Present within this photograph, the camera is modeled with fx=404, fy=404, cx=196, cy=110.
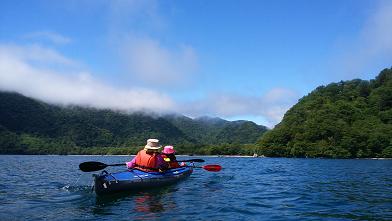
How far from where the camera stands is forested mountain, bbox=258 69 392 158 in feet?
393

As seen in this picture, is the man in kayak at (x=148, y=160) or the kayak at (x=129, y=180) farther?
the man in kayak at (x=148, y=160)

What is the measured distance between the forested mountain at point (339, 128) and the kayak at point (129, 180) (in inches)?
4199

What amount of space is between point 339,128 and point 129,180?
4845 inches

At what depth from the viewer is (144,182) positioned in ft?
66.8

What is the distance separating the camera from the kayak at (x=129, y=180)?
1820 centimetres

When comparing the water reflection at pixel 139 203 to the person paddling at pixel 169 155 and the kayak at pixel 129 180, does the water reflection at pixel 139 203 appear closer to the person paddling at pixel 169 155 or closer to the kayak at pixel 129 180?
the kayak at pixel 129 180

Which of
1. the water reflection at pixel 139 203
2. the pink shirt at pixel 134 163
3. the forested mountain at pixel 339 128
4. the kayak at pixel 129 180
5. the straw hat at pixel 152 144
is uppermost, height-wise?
the forested mountain at pixel 339 128

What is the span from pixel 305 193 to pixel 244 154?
145992 mm

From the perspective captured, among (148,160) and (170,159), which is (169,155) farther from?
(148,160)


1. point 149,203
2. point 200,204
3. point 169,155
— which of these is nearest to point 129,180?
point 149,203

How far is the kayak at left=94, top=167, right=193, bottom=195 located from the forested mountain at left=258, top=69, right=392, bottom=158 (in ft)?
350

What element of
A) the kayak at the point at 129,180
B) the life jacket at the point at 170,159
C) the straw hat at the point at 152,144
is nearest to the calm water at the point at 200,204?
the kayak at the point at 129,180

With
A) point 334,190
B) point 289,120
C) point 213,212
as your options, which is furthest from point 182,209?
point 289,120

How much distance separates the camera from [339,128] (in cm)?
13188
